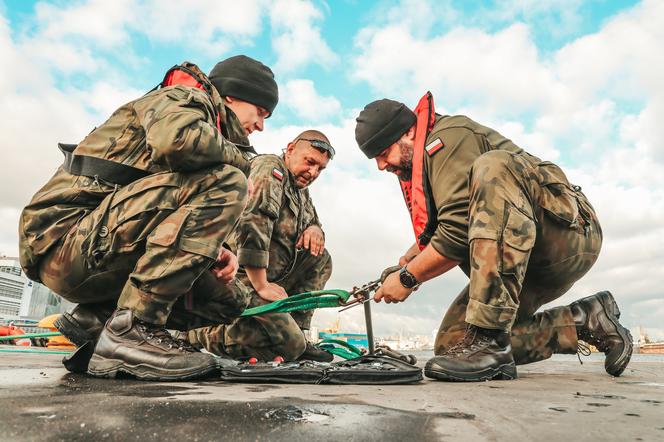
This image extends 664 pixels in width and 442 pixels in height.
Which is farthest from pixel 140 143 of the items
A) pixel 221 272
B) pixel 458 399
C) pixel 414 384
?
pixel 458 399

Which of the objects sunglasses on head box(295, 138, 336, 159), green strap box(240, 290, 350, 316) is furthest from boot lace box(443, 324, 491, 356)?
sunglasses on head box(295, 138, 336, 159)

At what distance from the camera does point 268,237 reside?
3.40 metres

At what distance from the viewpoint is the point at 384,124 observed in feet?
10.2

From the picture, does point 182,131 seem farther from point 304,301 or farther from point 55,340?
point 55,340

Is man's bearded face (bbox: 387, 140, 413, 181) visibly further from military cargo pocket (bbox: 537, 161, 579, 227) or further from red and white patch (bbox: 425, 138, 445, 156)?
military cargo pocket (bbox: 537, 161, 579, 227)

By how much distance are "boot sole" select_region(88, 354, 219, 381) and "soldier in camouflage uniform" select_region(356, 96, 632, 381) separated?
98cm

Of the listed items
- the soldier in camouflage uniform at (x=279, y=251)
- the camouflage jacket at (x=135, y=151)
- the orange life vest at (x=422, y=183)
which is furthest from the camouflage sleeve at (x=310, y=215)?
the camouflage jacket at (x=135, y=151)

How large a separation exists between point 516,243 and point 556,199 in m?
0.53

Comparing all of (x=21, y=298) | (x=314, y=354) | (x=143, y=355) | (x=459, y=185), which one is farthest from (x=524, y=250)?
(x=21, y=298)

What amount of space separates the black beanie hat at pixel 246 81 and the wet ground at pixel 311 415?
6.27 ft

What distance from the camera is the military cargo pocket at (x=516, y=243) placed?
7.50 feet

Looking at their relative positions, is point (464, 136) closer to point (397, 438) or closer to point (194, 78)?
point (194, 78)

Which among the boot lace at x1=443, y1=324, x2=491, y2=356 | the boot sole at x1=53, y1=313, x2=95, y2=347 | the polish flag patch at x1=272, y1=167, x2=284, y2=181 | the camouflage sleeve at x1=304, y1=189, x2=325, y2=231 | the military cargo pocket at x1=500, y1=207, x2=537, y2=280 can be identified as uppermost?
the polish flag patch at x1=272, y1=167, x2=284, y2=181

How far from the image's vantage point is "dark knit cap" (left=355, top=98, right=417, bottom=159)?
310 centimetres
